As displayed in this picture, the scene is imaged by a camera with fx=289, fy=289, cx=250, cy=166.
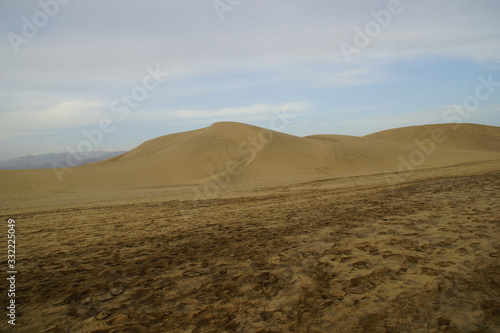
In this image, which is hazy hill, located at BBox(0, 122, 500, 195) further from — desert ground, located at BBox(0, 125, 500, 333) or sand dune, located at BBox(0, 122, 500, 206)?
desert ground, located at BBox(0, 125, 500, 333)

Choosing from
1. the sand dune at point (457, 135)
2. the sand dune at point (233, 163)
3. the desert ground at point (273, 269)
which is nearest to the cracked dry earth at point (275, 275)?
the desert ground at point (273, 269)

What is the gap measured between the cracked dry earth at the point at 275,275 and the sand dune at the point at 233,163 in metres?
15.0

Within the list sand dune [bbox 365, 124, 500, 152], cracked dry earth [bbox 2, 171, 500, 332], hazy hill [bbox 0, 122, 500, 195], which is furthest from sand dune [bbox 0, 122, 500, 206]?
sand dune [bbox 365, 124, 500, 152]

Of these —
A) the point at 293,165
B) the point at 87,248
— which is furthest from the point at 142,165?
the point at 87,248

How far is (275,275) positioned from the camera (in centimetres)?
394

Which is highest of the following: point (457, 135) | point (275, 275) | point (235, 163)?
point (457, 135)

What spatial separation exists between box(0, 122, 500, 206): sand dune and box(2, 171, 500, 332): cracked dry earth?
15.0 m

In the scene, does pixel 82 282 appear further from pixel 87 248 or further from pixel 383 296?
pixel 383 296

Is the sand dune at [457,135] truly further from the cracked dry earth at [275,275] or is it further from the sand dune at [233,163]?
the cracked dry earth at [275,275]

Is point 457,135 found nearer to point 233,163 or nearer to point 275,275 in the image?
point 233,163

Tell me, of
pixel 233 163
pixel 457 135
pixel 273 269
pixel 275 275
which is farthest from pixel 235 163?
pixel 457 135

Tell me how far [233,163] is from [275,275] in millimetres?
22953

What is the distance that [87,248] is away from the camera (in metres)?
5.71

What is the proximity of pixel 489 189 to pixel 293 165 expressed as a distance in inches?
671
